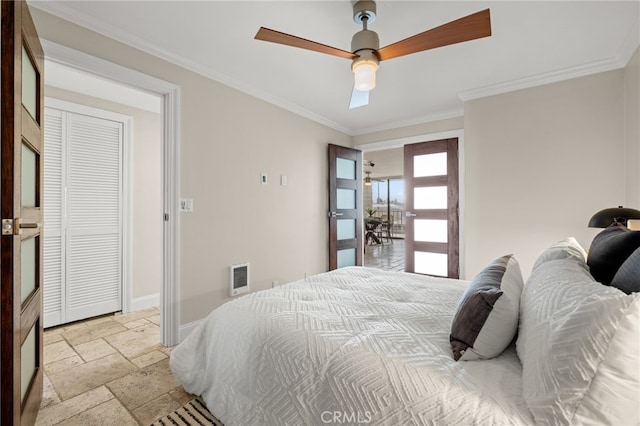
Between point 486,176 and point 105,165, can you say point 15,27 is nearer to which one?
point 105,165

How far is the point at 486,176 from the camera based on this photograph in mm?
3277

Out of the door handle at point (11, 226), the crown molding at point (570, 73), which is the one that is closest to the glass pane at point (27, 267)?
the door handle at point (11, 226)

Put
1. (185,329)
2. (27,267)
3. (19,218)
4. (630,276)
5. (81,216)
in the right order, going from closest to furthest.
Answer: (630,276), (19,218), (27,267), (185,329), (81,216)

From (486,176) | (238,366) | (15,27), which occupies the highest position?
(15,27)

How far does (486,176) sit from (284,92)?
8.27ft

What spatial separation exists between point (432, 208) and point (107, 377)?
4.00m

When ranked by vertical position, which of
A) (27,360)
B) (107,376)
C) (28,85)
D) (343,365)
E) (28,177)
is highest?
(28,85)

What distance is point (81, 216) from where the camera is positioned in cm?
308

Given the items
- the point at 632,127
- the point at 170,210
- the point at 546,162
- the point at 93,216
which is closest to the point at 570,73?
the point at 632,127

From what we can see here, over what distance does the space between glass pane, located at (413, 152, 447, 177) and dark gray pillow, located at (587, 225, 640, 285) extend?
3.02m

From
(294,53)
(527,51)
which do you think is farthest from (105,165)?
(527,51)

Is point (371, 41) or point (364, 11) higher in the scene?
point (364, 11)

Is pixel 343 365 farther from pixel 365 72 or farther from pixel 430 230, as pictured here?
pixel 430 230

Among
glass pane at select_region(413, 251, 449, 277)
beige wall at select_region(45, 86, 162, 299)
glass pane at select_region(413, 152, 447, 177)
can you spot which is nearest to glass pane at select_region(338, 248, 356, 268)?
glass pane at select_region(413, 251, 449, 277)
